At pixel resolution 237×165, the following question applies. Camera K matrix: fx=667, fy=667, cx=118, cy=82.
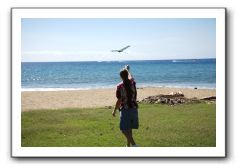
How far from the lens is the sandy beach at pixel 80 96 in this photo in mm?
7270

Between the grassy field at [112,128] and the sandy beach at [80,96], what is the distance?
0.26 ft

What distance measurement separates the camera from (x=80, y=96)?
24.6 ft

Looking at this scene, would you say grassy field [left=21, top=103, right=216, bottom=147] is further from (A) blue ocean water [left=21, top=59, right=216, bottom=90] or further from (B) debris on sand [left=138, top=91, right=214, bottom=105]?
(A) blue ocean water [left=21, top=59, right=216, bottom=90]

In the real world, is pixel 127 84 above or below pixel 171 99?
above

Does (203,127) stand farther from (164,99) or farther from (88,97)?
(88,97)

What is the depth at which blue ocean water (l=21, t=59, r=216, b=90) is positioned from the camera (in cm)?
726

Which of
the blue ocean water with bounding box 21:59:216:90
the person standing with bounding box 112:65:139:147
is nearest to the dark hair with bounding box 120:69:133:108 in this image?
the person standing with bounding box 112:65:139:147

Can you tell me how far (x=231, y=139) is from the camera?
23.6ft

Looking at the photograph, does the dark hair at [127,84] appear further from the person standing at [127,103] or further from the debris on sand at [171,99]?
the debris on sand at [171,99]

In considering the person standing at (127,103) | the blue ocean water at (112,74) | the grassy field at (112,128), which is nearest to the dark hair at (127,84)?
the person standing at (127,103)

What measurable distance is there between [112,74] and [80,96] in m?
0.47

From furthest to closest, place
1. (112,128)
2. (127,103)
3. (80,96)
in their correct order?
1. (80,96)
2. (112,128)
3. (127,103)

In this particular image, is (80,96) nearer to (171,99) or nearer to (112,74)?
(112,74)

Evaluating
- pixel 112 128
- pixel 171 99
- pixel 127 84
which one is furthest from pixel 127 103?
pixel 171 99
